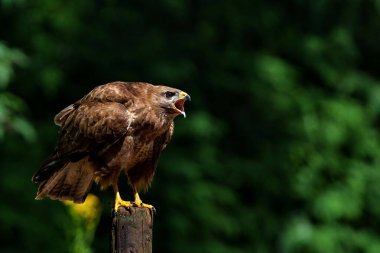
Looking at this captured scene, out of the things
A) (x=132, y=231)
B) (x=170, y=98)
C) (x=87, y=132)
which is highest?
(x=170, y=98)

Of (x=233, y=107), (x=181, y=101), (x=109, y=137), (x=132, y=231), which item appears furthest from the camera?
(x=233, y=107)

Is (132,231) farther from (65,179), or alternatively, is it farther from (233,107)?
(233,107)

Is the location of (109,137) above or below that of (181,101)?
below

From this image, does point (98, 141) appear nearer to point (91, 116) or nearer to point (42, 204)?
point (91, 116)

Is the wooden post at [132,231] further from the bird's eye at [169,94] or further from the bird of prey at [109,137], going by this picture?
the bird's eye at [169,94]

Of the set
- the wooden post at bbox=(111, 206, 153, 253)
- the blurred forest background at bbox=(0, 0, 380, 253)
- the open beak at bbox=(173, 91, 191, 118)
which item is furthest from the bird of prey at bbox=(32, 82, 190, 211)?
the blurred forest background at bbox=(0, 0, 380, 253)

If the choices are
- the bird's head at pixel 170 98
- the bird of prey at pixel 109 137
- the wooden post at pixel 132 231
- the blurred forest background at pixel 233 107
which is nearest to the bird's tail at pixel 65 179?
the bird of prey at pixel 109 137

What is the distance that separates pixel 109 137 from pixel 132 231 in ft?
2.37

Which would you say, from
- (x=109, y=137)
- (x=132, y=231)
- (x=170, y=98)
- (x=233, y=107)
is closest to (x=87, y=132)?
(x=109, y=137)

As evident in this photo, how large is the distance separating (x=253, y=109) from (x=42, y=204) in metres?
2.14

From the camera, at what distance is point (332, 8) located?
9227 mm

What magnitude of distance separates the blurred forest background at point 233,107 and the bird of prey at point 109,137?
344 centimetres

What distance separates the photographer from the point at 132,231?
13.8 ft

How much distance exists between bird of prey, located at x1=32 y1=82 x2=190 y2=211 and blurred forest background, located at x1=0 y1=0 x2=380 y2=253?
136 inches
